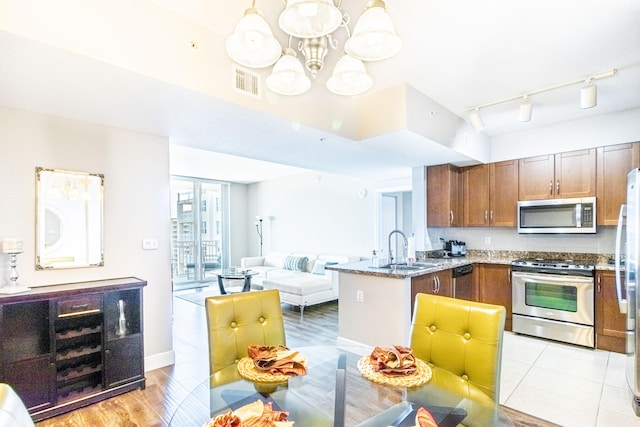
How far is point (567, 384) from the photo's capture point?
2.80m

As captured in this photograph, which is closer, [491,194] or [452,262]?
[452,262]

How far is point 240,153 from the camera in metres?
3.89

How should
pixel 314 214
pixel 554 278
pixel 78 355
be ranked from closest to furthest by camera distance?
pixel 78 355 → pixel 554 278 → pixel 314 214

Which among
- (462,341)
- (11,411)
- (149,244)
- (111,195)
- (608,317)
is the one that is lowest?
(608,317)

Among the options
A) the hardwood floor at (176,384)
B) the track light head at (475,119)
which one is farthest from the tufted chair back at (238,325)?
the track light head at (475,119)

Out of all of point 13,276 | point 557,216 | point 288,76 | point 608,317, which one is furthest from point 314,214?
point 288,76

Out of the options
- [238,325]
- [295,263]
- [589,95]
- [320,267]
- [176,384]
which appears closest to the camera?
[238,325]

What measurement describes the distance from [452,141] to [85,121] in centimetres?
364

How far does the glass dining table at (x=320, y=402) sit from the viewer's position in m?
1.36

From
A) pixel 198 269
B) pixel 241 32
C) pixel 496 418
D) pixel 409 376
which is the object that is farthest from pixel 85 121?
pixel 198 269

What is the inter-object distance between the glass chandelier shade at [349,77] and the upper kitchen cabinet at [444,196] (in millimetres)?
3204

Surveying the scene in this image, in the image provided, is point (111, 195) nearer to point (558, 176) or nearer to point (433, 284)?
point (433, 284)

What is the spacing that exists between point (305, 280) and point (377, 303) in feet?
7.17

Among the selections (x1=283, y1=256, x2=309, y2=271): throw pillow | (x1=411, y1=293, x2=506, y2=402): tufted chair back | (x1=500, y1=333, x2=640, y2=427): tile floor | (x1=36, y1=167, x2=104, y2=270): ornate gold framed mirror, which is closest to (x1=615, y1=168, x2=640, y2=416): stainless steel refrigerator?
(x1=500, y1=333, x2=640, y2=427): tile floor
